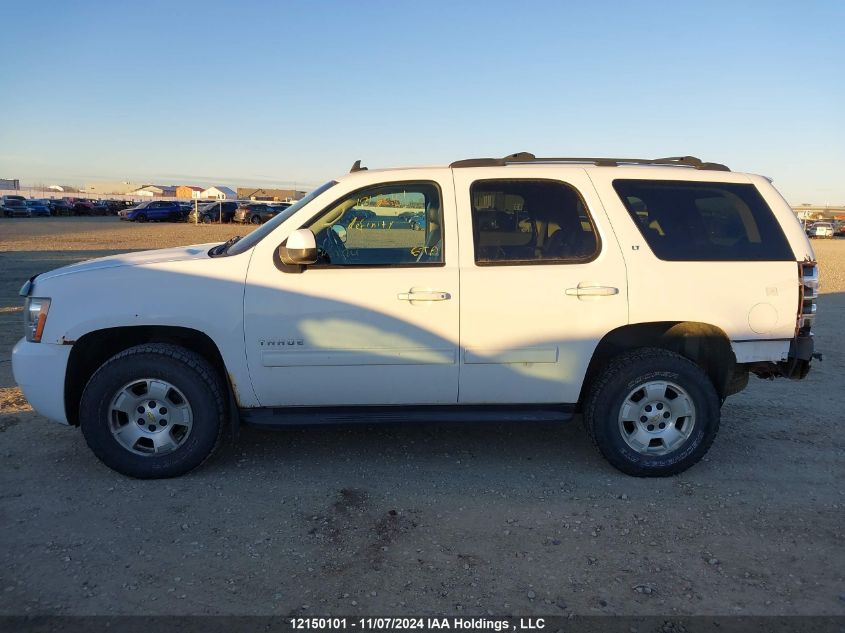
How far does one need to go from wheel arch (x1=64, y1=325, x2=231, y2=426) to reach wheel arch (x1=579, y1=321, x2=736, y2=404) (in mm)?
2403

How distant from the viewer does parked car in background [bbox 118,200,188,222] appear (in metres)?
45.6

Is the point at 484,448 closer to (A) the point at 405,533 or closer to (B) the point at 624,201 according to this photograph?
(A) the point at 405,533

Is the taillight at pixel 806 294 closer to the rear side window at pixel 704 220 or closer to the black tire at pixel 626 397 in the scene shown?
the rear side window at pixel 704 220

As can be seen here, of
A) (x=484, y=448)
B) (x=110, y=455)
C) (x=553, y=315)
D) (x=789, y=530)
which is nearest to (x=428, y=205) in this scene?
(x=553, y=315)

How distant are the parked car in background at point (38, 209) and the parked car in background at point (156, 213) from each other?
10.1 meters

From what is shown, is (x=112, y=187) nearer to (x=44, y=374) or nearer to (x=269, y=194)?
(x=269, y=194)

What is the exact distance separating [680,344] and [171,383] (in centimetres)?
328

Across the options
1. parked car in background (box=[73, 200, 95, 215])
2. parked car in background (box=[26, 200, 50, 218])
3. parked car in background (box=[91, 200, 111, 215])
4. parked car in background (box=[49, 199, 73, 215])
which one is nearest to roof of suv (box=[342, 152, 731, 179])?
parked car in background (box=[26, 200, 50, 218])

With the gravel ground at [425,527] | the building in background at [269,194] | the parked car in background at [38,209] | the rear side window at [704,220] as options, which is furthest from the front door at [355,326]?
the building in background at [269,194]

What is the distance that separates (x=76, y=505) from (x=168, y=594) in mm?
1192

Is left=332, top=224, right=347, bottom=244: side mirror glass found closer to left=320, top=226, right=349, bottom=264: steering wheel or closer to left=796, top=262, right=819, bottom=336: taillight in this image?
left=320, top=226, right=349, bottom=264: steering wheel

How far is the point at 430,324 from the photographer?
156 inches

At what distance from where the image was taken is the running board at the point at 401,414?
4051 mm

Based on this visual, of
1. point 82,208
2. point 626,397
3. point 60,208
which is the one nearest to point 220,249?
point 626,397
